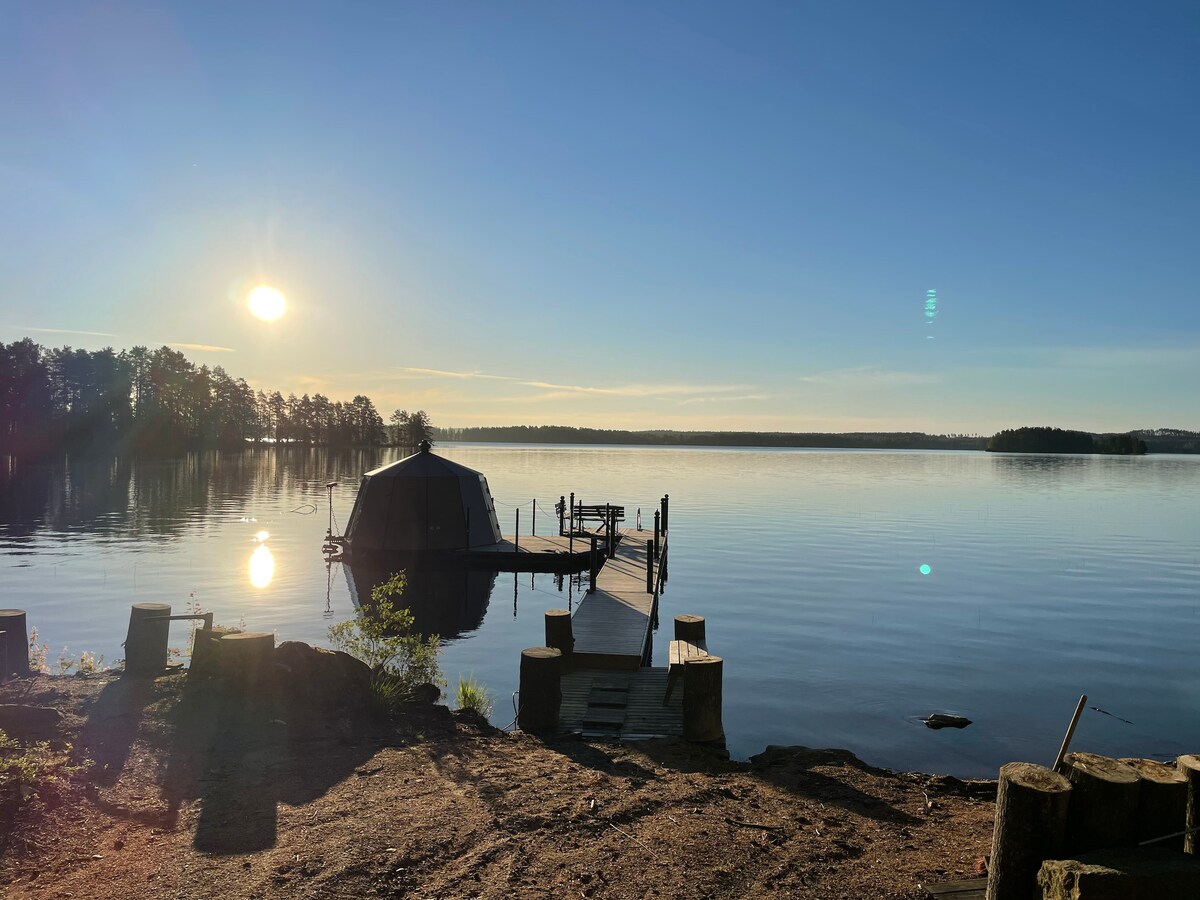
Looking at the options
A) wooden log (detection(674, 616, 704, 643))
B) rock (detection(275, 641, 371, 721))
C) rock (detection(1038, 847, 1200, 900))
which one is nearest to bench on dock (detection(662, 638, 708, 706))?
wooden log (detection(674, 616, 704, 643))

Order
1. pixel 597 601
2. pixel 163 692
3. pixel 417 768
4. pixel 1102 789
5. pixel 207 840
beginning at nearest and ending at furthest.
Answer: pixel 1102 789 → pixel 207 840 → pixel 417 768 → pixel 163 692 → pixel 597 601

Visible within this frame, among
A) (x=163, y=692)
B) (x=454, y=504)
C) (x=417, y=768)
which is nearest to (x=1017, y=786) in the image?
(x=417, y=768)

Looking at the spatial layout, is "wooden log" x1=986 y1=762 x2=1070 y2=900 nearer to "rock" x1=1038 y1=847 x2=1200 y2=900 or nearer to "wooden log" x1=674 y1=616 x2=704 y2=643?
"rock" x1=1038 y1=847 x2=1200 y2=900

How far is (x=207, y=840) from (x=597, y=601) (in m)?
16.6

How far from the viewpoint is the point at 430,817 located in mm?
7285

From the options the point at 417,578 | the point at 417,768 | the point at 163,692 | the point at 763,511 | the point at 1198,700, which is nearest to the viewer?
the point at 417,768

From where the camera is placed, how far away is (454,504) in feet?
115

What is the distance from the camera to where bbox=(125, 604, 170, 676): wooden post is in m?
11.3

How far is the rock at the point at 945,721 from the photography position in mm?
14656

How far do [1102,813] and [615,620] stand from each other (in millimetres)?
15076

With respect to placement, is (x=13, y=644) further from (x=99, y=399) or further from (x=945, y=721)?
(x=99, y=399)

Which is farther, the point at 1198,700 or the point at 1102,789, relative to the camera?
the point at 1198,700

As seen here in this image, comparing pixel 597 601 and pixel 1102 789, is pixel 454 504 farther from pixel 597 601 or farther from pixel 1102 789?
pixel 1102 789

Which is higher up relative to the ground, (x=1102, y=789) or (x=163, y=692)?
(x=1102, y=789)
